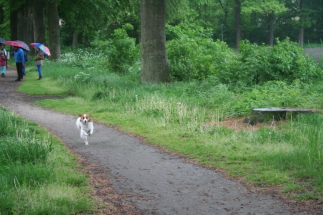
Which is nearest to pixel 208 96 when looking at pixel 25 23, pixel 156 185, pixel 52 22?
pixel 156 185

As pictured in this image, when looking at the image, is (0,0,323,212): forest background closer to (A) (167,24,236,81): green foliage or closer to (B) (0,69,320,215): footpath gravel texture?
(A) (167,24,236,81): green foliage

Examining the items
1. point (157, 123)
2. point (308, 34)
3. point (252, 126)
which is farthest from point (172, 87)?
point (308, 34)

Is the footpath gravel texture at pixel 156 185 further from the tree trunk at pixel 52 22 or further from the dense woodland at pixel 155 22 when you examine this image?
the tree trunk at pixel 52 22

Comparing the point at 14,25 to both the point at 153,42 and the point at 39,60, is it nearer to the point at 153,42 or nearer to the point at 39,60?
the point at 39,60

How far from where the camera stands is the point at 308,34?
60.0m

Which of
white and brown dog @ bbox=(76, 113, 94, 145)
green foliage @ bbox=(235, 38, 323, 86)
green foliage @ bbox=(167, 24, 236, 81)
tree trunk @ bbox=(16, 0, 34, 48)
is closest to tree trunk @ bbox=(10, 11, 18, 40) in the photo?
tree trunk @ bbox=(16, 0, 34, 48)

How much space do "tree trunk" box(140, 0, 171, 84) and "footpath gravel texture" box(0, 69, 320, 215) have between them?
8278mm

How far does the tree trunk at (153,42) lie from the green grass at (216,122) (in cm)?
91

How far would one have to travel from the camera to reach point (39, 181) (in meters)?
7.47

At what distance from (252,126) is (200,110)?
8.21 feet

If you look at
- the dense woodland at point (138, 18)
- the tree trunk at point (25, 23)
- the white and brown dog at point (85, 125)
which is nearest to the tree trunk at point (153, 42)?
the dense woodland at point (138, 18)

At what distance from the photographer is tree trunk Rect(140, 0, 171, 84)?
2016cm

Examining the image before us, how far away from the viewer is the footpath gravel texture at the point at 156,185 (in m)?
6.93

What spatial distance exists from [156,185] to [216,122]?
5.02 meters
